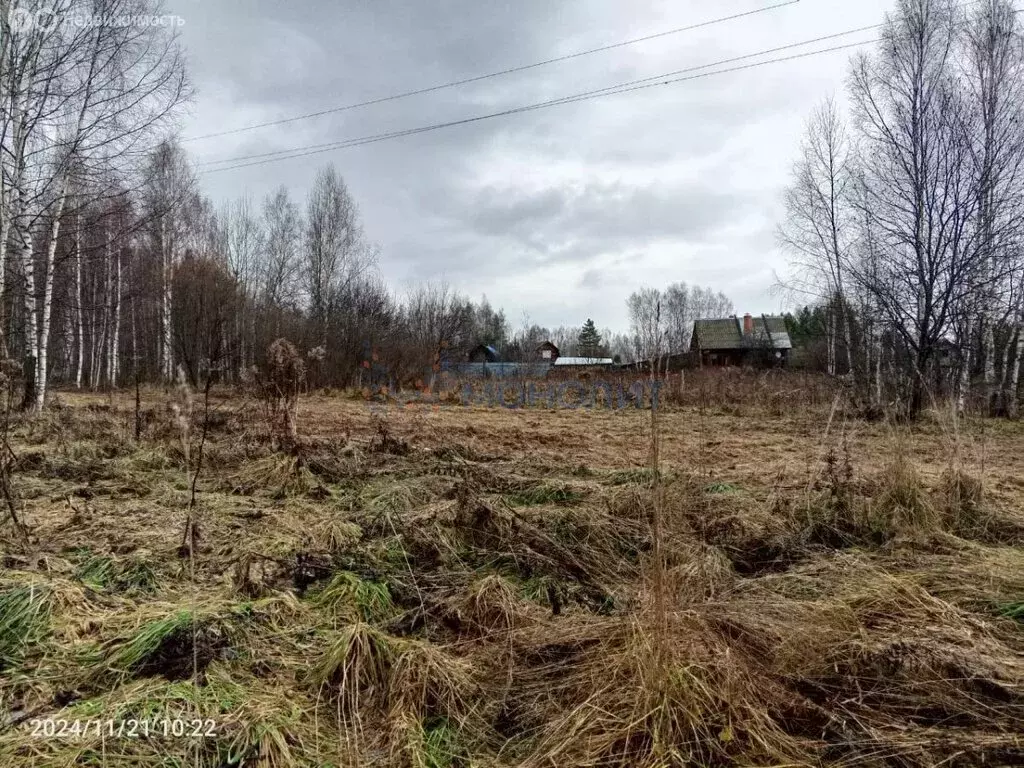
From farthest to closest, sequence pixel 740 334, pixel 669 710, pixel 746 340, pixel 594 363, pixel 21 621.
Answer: pixel 740 334, pixel 746 340, pixel 594 363, pixel 21 621, pixel 669 710

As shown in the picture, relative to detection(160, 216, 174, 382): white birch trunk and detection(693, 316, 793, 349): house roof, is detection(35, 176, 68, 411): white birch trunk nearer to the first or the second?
detection(160, 216, 174, 382): white birch trunk

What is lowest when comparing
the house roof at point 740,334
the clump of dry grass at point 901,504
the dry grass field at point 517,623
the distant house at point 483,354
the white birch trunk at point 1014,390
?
the dry grass field at point 517,623

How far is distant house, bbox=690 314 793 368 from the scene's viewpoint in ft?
107

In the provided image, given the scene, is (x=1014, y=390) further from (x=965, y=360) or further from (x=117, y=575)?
(x=117, y=575)

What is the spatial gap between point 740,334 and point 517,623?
39.8 metres

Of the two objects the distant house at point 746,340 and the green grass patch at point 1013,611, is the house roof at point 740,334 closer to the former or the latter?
the distant house at point 746,340

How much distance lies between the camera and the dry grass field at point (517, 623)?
1574 mm

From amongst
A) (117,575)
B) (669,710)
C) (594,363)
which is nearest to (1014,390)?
(669,710)

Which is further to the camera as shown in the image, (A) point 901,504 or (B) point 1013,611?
(A) point 901,504

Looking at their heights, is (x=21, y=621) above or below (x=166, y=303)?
below

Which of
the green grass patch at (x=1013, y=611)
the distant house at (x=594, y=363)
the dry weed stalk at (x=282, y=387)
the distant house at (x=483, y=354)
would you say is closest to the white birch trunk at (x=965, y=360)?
the green grass patch at (x=1013, y=611)

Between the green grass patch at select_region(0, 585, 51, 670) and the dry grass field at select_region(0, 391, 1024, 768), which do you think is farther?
the green grass patch at select_region(0, 585, 51, 670)

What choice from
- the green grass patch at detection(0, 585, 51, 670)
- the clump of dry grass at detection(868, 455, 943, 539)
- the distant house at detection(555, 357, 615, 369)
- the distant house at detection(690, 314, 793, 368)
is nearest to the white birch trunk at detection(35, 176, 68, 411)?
the green grass patch at detection(0, 585, 51, 670)

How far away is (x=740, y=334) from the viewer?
125 feet
